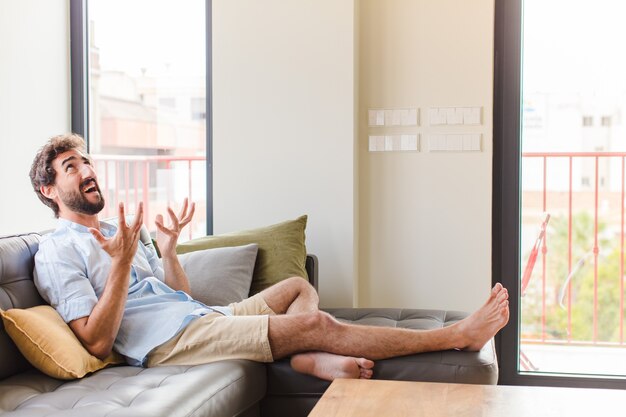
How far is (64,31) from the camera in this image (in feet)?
14.2

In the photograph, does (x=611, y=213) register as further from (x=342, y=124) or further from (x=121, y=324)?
(x=121, y=324)

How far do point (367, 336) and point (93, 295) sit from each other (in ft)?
3.09

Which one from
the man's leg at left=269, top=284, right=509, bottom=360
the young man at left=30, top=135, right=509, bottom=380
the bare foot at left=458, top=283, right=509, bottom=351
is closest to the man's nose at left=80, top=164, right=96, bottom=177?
the young man at left=30, top=135, right=509, bottom=380

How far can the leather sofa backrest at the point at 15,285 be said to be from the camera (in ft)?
8.31

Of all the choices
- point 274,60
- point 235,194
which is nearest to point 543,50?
point 274,60

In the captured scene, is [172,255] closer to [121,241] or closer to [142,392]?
[121,241]

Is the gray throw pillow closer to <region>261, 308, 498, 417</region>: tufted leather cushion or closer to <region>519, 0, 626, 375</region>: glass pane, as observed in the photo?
<region>261, 308, 498, 417</region>: tufted leather cushion

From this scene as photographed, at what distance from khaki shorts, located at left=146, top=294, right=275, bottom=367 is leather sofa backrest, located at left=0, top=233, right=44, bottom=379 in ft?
1.42

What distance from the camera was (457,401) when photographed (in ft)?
7.38

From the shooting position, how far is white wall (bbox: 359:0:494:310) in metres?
3.89

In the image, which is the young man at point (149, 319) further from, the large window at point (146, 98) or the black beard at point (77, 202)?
the large window at point (146, 98)

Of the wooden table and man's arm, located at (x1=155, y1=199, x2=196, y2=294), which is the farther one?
man's arm, located at (x1=155, y1=199, x2=196, y2=294)

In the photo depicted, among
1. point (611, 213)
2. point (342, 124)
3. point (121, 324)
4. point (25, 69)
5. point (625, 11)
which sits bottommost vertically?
point (121, 324)

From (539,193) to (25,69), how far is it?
2622mm
